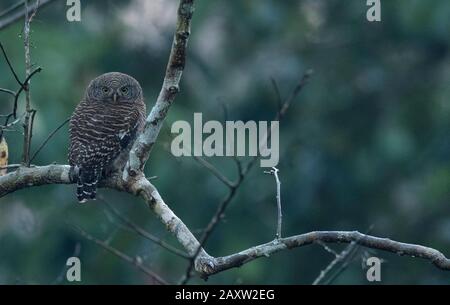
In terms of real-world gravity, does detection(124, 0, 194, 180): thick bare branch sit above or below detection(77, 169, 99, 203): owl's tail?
above

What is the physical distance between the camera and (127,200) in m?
11.2

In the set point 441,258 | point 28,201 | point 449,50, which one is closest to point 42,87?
point 28,201

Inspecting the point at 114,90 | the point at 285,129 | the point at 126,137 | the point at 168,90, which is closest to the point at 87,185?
the point at 126,137

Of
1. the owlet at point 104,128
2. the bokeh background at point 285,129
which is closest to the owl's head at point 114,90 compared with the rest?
the owlet at point 104,128

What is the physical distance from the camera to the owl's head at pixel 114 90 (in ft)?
21.1

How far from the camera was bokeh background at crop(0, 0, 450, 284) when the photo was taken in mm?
10586

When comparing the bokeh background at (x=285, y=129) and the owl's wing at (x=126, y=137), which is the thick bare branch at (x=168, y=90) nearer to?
the owl's wing at (x=126, y=137)

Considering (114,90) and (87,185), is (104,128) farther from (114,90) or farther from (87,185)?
(87,185)

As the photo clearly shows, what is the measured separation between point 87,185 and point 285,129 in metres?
5.88

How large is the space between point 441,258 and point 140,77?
25.0 feet

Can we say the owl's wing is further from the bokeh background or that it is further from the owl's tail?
the bokeh background

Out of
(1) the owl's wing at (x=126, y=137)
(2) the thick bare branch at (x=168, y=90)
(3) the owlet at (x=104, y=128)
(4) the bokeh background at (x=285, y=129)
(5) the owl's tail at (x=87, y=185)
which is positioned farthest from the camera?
(4) the bokeh background at (x=285, y=129)

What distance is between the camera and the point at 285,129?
37.7 feet

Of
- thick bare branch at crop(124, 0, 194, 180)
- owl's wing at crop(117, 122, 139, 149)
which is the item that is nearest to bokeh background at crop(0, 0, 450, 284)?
owl's wing at crop(117, 122, 139, 149)
